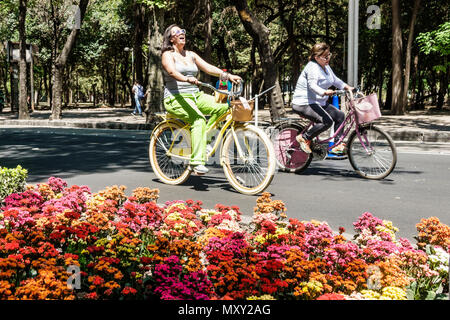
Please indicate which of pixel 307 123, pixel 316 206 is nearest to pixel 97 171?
pixel 307 123

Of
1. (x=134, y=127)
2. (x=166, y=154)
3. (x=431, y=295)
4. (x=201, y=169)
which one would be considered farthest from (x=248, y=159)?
(x=134, y=127)

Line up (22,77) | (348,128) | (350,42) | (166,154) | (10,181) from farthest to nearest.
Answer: (22,77), (350,42), (348,128), (166,154), (10,181)

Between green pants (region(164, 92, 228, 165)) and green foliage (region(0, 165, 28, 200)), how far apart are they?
2.03m

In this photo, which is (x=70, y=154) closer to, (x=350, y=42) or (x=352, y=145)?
(x=352, y=145)

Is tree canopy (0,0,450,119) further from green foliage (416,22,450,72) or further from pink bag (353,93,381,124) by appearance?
pink bag (353,93,381,124)

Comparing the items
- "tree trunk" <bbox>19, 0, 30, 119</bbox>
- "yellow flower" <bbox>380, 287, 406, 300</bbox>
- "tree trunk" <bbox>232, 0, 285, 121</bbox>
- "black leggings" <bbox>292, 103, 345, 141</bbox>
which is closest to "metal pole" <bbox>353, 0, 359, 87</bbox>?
"tree trunk" <bbox>232, 0, 285, 121</bbox>

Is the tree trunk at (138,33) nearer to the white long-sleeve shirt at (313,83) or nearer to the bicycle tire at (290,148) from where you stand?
the bicycle tire at (290,148)

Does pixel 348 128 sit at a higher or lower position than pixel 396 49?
lower

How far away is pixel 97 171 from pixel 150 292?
5.92 m

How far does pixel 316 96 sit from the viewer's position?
25.1 feet

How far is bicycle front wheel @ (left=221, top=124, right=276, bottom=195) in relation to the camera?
20.2 ft

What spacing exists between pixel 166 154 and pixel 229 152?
112cm
